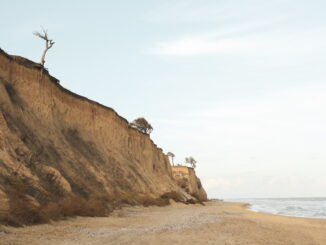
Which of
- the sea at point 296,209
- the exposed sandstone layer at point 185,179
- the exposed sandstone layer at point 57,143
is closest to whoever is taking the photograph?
the exposed sandstone layer at point 57,143

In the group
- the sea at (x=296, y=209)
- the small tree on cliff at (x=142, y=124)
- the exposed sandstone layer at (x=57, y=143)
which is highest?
the small tree on cliff at (x=142, y=124)

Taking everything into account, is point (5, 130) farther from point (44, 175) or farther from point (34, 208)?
point (34, 208)

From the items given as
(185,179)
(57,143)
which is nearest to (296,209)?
(185,179)

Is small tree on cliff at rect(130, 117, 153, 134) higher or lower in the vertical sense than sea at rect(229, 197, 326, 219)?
higher

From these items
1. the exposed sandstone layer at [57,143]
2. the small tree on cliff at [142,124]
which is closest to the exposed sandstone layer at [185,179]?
the small tree on cliff at [142,124]

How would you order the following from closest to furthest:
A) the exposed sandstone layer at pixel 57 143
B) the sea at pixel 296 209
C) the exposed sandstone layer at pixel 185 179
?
1. the exposed sandstone layer at pixel 57 143
2. the sea at pixel 296 209
3. the exposed sandstone layer at pixel 185 179

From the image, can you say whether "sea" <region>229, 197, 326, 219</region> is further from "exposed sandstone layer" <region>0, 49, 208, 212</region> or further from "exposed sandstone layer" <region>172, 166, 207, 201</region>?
"exposed sandstone layer" <region>0, 49, 208, 212</region>

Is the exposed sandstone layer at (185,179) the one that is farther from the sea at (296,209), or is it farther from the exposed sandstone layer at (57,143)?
the exposed sandstone layer at (57,143)

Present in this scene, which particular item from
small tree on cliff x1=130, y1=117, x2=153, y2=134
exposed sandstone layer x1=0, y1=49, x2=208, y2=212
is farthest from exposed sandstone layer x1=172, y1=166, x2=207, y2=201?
exposed sandstone layer x1=0, y1=49, x2=208, y2=212

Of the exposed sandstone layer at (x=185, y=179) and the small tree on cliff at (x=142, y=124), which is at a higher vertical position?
the small tree on cliff at (x=142, y=124)

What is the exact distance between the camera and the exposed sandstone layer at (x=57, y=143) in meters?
14.7

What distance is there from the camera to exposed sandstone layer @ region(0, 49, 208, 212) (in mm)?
14744

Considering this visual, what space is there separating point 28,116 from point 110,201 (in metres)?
8.76

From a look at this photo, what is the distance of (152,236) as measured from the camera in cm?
863
